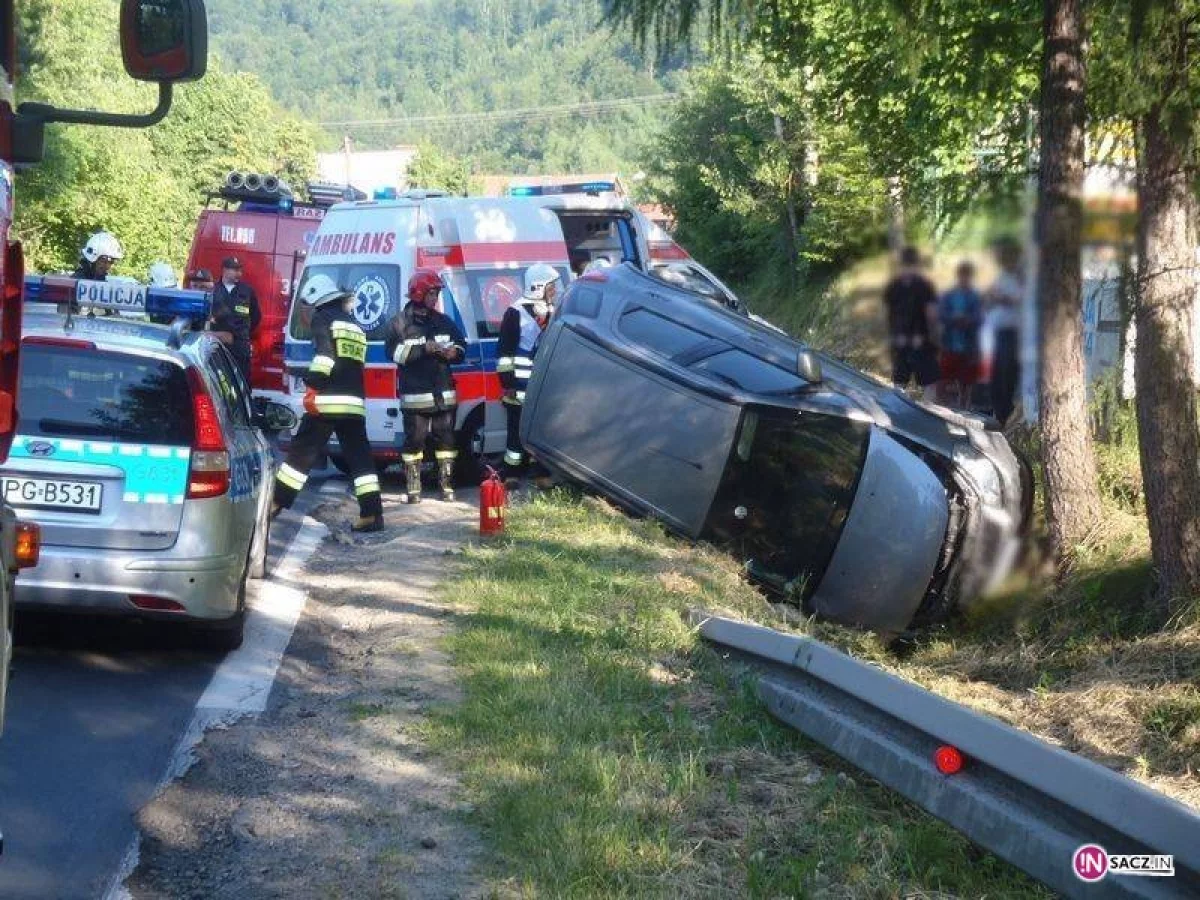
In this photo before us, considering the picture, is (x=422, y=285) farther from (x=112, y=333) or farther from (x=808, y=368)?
(x=112, y=333)

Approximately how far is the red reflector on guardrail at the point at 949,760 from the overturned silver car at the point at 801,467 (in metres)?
5.14

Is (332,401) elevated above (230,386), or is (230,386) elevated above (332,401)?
(230,386)

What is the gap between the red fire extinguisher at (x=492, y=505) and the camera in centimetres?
1120

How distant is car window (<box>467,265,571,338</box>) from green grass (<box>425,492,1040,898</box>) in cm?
624

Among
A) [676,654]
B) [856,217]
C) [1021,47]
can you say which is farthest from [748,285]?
[676,654]

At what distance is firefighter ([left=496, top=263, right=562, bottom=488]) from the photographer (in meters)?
13.9

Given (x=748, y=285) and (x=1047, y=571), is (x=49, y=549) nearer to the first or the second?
(x=1047, y=571)

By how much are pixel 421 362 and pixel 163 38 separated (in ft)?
30.6

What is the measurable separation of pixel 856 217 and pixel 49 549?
402 inches

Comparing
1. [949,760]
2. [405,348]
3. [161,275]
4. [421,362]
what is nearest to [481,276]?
[421,362]

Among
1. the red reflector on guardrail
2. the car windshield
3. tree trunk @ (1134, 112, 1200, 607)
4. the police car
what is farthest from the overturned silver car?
the red reflector on guardrail

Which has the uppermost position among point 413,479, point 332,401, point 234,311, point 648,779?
point 234,311

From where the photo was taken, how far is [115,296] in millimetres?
8211

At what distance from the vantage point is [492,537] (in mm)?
11211
